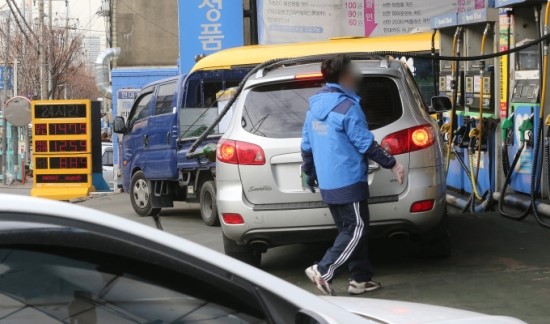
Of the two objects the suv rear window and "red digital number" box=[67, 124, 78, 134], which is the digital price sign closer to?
"red digital number" box=[67, 124, 78, 134]

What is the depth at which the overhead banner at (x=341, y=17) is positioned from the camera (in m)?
18.0

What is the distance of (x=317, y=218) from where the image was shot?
6707 mm

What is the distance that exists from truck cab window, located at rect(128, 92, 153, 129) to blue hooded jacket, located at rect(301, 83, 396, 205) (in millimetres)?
7510

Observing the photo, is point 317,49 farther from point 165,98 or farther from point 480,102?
point 480,102

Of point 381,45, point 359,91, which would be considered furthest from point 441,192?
point 381,45

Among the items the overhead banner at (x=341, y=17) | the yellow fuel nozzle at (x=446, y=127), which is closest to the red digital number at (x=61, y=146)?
the overhead banner at (x=341, y=17)

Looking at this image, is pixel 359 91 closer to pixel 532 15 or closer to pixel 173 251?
pixel 532 15

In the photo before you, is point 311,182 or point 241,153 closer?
point 311,182

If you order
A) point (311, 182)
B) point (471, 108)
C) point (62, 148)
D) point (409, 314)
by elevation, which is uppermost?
point (471, 108)

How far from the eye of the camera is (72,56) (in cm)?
6009

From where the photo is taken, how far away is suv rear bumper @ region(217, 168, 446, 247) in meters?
6.69

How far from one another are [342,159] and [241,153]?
105 centimetres

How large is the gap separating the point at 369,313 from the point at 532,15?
750 centimetres

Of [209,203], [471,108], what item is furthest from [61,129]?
[471,108]
